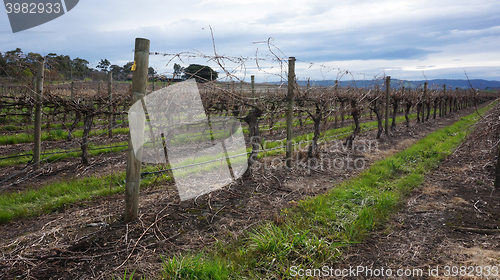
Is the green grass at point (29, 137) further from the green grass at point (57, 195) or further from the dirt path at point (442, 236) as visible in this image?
the dirt path at point (442, 236)

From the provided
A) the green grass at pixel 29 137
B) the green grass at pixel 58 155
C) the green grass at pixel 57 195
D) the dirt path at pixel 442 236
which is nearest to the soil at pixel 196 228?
the dirt path at pixel 442 236

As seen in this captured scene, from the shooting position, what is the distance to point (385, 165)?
21.1 feet

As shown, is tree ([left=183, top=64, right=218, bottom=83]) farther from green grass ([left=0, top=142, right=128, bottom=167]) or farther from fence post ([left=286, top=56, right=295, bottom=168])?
green grass ([left=0, top=142, right=128, bottom=167])

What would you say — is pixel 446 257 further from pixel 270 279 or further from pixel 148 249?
pixel 148 249

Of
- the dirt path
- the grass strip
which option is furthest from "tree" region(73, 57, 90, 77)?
the dirt path

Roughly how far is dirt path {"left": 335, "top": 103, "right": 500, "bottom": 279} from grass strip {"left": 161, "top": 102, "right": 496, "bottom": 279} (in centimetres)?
19

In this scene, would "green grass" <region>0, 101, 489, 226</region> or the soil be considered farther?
"green grass" <region>0, 101, 489, 226</region>

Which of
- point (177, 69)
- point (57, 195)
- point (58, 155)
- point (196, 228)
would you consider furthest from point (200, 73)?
point (58, 155)

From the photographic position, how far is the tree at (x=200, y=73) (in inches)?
165

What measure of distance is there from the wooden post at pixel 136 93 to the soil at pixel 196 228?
29 centimetres

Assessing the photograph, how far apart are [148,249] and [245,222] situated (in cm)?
123

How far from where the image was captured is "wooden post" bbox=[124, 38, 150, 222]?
3301 mm

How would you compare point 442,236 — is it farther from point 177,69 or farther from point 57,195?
point 57,195

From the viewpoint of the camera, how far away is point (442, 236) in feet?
11.3
